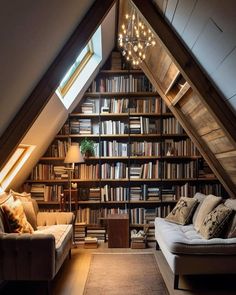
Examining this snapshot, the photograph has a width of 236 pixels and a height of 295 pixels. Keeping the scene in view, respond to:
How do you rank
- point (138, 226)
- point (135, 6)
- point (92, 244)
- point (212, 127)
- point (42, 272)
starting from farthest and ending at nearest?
point (138, 226) → point (92, 244) → point (212, 127) → point (135, 6) → point (42, 272)

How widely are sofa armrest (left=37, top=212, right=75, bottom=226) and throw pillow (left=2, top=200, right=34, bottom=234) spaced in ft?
2.42

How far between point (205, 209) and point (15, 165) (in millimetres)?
2623

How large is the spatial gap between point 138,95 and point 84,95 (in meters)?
0.92

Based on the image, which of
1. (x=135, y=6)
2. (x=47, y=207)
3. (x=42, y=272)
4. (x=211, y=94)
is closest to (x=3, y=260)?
(x=42, y=272)

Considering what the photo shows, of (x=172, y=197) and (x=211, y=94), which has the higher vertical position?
(x=211, y=94)

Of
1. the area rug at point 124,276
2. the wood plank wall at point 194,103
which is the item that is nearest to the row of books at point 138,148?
the wood plank wall at point 194,103

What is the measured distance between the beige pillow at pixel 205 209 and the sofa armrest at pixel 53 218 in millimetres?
1683

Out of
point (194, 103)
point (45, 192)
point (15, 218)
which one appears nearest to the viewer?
point (15, 218)

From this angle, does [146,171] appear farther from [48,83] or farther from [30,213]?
[48,83]

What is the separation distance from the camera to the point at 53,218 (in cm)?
414

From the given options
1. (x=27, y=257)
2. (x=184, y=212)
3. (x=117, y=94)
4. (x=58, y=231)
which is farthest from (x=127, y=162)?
(x=27, y=257)

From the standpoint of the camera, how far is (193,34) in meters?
2.66

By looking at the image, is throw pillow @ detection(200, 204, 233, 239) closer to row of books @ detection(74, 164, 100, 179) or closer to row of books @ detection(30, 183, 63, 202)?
row of books @ detection(74, 164, 100, 179)

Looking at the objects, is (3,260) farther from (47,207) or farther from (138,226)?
(138,226)
